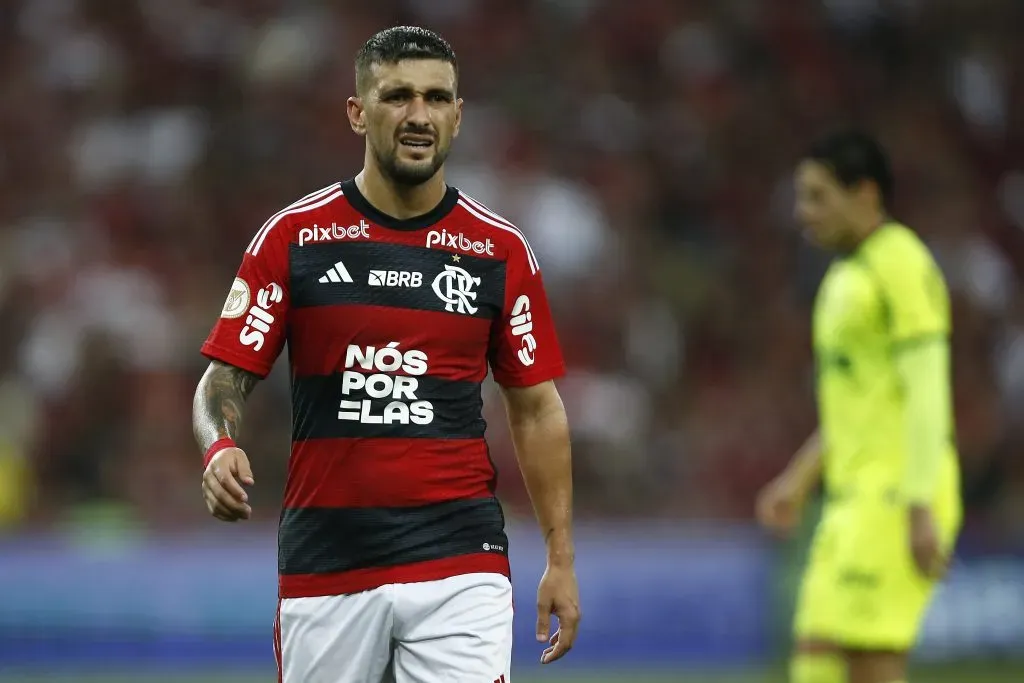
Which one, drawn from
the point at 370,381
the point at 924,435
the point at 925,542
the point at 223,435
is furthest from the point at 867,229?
the point at 223,435

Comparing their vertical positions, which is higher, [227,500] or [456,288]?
[456,288]

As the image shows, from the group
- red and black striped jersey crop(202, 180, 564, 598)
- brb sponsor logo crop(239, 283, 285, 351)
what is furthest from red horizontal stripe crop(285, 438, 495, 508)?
brb sponsor logo crop(239, 283, 285, 351)

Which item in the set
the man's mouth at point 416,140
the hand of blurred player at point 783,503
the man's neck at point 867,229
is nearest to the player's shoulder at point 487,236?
the man's mouth at point 416,140

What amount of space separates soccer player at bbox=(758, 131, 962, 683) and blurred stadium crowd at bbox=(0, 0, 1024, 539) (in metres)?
5.41

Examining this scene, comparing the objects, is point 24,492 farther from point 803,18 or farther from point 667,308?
point 803,18

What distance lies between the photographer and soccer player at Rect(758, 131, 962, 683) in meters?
5.86

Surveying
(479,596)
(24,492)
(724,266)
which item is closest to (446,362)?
(479,596)

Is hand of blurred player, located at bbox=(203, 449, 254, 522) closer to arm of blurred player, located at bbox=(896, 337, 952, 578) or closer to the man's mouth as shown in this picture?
the man's mouth

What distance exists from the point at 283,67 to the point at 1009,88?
6.74 m

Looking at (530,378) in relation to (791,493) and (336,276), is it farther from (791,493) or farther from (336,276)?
(791,493)

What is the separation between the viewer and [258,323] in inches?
175

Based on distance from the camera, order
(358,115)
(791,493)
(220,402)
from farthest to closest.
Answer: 1. (791,493)
2. (358,115)
3. (220,402)

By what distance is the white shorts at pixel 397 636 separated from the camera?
439 cm

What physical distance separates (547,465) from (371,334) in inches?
26.1
